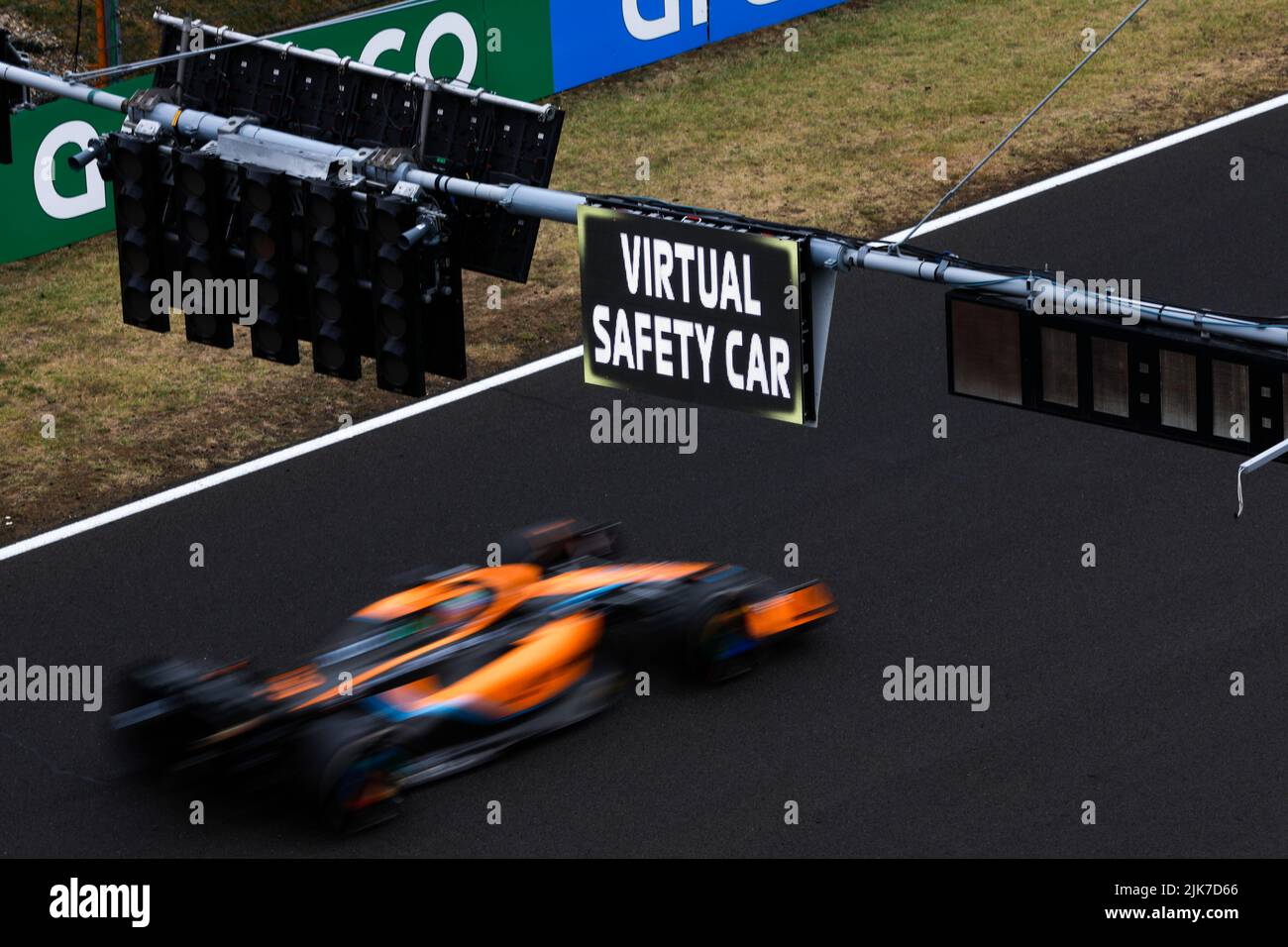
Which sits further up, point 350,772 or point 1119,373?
point 1119,373

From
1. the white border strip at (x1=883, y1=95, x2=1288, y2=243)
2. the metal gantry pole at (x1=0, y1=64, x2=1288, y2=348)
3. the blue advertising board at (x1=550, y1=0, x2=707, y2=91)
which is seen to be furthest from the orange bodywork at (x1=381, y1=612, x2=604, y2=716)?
the blue advertising board at (x1=550, y1=0, x2=707, y2=91)

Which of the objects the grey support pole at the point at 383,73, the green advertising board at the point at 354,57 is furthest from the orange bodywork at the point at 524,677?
the green advertising board at the point at 354,57

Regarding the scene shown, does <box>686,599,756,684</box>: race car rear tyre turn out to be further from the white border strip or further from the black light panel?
the white border strip

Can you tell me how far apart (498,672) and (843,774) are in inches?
86.6

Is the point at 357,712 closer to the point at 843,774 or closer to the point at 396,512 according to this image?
the point at 843,774

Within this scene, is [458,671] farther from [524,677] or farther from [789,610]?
[789,610]

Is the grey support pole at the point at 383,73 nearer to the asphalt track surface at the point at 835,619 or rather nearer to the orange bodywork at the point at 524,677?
the orange bodywork at the point at 524,677

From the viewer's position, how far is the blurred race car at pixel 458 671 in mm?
12766

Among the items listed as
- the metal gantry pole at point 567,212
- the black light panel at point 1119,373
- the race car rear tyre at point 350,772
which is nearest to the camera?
the black light panel at point 1119,373

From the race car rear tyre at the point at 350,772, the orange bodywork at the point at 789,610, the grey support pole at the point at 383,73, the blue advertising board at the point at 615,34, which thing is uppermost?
the blue advertising board at the point at 615,34

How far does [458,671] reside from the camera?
13.4m

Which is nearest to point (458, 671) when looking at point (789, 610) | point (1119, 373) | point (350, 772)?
point (350, 772)

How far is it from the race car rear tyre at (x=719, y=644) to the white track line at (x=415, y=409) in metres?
5.28

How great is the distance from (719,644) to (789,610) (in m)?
0.63
